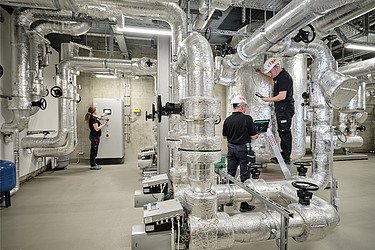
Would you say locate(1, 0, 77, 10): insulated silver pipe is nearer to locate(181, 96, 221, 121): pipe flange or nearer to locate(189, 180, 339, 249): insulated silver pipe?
locate(181, 96, 221, 121): pipe flange

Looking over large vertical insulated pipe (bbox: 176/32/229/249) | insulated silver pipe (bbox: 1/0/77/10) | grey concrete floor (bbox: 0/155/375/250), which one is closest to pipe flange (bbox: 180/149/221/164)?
large vertical insulated pipe (bbox: 176/32/229/249)

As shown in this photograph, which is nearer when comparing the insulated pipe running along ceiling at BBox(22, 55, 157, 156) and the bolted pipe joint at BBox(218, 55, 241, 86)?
the bolted pipe joint at BBox(218, 55, 241, 86)

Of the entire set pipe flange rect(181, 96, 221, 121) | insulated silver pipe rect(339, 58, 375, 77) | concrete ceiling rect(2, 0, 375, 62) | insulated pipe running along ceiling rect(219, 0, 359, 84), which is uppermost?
concrete ceiling rect(2, 0, 375, 62)

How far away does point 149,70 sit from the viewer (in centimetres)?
474

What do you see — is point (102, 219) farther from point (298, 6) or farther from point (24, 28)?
point (24, 28)

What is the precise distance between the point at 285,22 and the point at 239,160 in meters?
1.63

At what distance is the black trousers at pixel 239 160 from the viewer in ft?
9.04

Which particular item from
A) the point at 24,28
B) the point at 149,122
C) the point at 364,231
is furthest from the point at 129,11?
the point at 149,122

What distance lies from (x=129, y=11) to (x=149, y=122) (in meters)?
4.17

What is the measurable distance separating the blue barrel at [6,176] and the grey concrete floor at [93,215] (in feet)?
1.03

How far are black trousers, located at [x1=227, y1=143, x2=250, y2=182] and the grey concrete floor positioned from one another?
86 centimetres

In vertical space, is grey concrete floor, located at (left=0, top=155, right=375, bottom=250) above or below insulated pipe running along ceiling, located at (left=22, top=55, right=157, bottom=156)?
below

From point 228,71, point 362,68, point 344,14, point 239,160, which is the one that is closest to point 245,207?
point 239,160

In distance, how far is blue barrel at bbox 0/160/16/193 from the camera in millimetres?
2674
